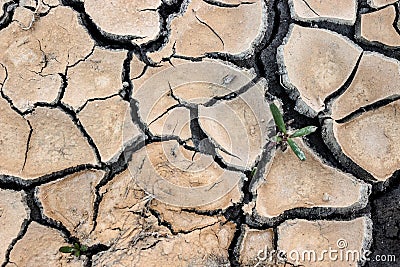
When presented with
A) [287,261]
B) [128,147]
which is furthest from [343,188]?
[128,147]

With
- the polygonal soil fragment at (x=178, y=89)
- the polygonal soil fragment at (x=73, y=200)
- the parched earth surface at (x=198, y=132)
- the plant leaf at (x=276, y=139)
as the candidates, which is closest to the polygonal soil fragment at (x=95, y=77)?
the parched earth surface at (x=198, y=132)

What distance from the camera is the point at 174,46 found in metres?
2.37

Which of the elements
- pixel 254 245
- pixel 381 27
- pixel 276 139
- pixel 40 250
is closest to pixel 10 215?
pixel 40 250

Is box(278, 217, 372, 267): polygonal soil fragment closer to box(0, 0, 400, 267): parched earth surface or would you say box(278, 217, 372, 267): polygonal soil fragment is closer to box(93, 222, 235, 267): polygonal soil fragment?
box(0, 0, 400, 267): parched earth surface

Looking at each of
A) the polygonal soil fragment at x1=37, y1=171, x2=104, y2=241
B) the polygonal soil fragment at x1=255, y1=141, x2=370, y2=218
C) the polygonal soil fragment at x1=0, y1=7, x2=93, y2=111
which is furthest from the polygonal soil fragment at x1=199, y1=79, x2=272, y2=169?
the polygonal soil fragment at x1=0, y1=7, x2=93, y2=111

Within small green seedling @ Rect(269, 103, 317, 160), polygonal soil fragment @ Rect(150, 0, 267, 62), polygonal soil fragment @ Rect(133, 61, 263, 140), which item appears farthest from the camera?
polygonal soil fragment @ Rect(150, 0, 267, 62)

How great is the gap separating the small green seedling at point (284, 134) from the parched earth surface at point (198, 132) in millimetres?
41

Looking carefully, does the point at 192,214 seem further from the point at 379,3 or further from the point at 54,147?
the point at 379,3

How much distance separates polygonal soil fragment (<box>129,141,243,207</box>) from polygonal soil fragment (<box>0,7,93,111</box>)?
1.68 feet

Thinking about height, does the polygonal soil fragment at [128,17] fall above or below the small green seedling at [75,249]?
above

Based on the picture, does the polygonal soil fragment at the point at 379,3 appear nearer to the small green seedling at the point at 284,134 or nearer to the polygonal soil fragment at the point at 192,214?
the small green seedling at the point at 284,134

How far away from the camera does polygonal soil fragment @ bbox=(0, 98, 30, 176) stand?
2.19m

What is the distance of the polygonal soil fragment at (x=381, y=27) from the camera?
240 cm
